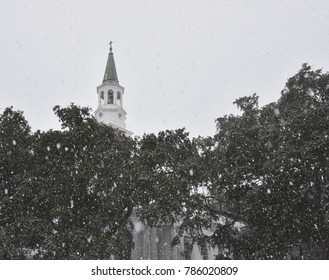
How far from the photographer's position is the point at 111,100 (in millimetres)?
44281

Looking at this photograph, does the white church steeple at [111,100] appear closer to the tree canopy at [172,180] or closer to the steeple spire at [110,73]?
the steeple spire at [110,73]

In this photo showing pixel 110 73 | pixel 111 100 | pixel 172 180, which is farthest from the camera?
pixel 110 73

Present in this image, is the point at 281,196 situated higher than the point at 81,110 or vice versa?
the point at 81,110

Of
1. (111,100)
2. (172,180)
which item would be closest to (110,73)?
(111,100)

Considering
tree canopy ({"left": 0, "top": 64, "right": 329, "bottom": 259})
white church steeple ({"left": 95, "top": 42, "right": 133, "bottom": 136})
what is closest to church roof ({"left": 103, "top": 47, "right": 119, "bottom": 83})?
white church steeple ({"left": 95, "top": 42, "right": 133, "bottom": 136})

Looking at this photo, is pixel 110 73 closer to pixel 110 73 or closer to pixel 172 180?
pixel 110 73

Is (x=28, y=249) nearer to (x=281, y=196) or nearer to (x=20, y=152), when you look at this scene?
(x=20, y=152)

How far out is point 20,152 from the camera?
63.0 ft

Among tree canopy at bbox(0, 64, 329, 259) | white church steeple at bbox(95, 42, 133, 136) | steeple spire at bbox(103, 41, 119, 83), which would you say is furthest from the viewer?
steeple spire at bbox(103, 41, 119, 83)

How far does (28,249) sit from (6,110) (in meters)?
6.85

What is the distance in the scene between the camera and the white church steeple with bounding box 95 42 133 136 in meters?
42.6

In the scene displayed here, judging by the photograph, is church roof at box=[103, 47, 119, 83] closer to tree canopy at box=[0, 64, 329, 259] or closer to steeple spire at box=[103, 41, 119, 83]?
steeple spire at box=[103, 41, 119, 83]
